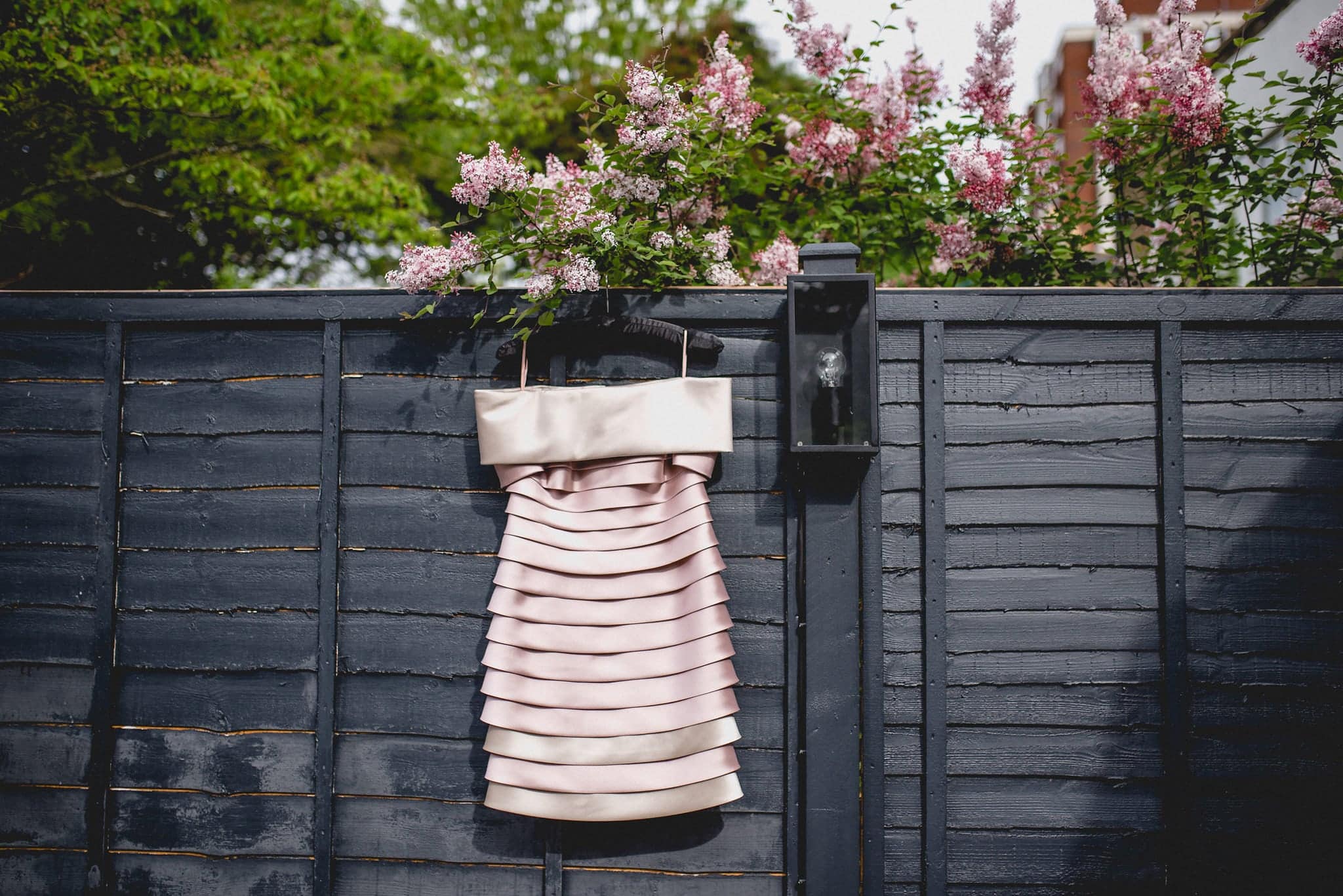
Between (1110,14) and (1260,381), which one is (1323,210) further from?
(1110,14)

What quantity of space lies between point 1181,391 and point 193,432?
3.48 metres

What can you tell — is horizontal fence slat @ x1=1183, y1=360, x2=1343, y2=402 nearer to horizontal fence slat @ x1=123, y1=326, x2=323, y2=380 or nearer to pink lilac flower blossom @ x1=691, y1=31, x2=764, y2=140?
pink lilac flower blossom @ x1=691, y1=31, x2=764, y2=140

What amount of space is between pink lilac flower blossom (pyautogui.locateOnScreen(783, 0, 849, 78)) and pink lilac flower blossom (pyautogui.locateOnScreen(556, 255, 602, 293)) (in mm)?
1638

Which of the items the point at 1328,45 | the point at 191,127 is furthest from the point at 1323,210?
the point at 191,127

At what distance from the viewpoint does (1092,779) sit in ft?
7.91

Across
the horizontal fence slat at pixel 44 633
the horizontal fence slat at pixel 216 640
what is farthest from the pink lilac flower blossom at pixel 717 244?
the horizontal fence slat at pixel 44 633

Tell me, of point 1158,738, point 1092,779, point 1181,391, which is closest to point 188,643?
point 1092,779

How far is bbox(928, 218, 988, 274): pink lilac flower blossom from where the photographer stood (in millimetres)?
3076

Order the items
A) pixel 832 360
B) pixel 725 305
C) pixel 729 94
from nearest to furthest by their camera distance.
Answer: pixel 832 360 → pixel 725 305 → pixel 729 94

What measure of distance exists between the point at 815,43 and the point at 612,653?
2.73 metres

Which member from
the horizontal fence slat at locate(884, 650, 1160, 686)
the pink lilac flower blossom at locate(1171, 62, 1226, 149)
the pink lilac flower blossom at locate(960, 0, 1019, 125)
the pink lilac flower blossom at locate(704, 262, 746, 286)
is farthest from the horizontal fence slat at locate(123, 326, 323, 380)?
the pink lilac flower blossom at locate(1171, 62, 1226, 149)

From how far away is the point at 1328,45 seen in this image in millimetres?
2578

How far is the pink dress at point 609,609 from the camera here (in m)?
2.28

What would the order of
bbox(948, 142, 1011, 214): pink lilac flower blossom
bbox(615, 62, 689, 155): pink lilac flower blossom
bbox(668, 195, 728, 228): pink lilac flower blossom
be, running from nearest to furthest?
bbox(615, 62, 689, 155): pink lilac flower blossom, bbox(948, 142, 1011, 214): pink lilac flower blossom, bbox(668, 195, 728, 228): pink lilac flower blossom
